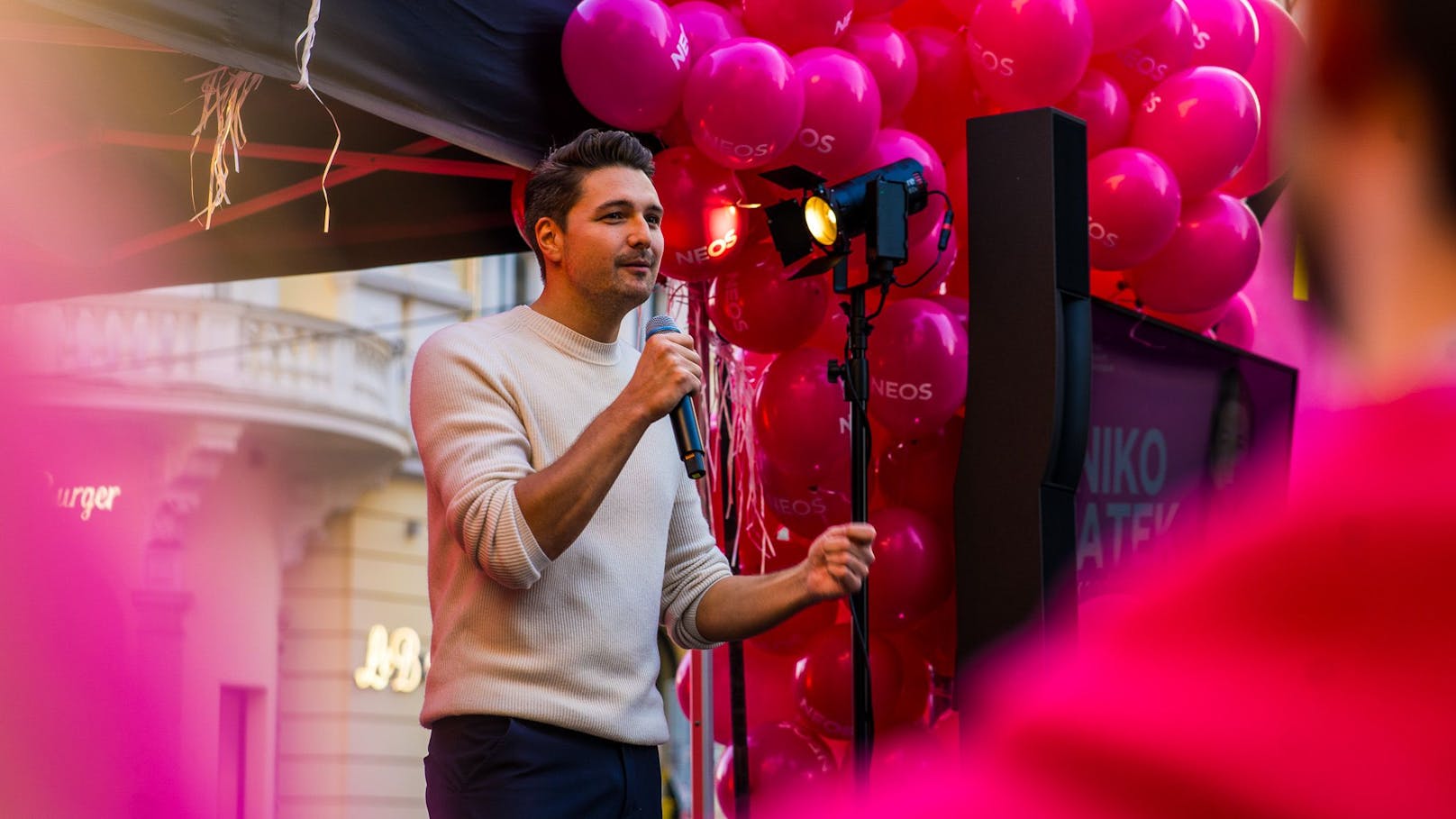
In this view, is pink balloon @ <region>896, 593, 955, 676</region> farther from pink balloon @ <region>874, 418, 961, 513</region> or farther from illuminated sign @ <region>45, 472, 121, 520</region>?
illuminated sign @ <region>45, 472, 121, 520</region>

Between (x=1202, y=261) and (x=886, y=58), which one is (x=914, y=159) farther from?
(x=1202, y=261)

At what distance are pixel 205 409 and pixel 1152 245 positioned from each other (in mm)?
8799

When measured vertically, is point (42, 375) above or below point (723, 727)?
above

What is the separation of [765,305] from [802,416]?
0.93ft

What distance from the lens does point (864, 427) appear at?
3.17 m

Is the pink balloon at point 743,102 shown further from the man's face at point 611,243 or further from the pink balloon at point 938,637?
the pink balloon at point 938,637

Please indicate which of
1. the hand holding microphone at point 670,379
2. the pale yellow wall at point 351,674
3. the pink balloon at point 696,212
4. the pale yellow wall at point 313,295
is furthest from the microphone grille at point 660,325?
the pale yellow wall at point 313,295

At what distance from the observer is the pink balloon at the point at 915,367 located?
358cm

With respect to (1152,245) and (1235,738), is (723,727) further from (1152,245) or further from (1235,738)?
(1235,738)

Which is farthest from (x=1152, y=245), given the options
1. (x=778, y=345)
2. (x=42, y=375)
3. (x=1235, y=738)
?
(x=42, y=375)

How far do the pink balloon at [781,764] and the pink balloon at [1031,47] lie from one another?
1.70m

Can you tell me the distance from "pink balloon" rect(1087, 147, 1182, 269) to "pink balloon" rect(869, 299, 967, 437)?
0.45 meters

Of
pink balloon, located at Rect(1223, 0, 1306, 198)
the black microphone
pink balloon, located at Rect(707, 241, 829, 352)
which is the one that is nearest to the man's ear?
the black microphone

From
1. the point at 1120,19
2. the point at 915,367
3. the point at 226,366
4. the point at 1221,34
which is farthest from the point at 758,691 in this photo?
the point at 226,366
